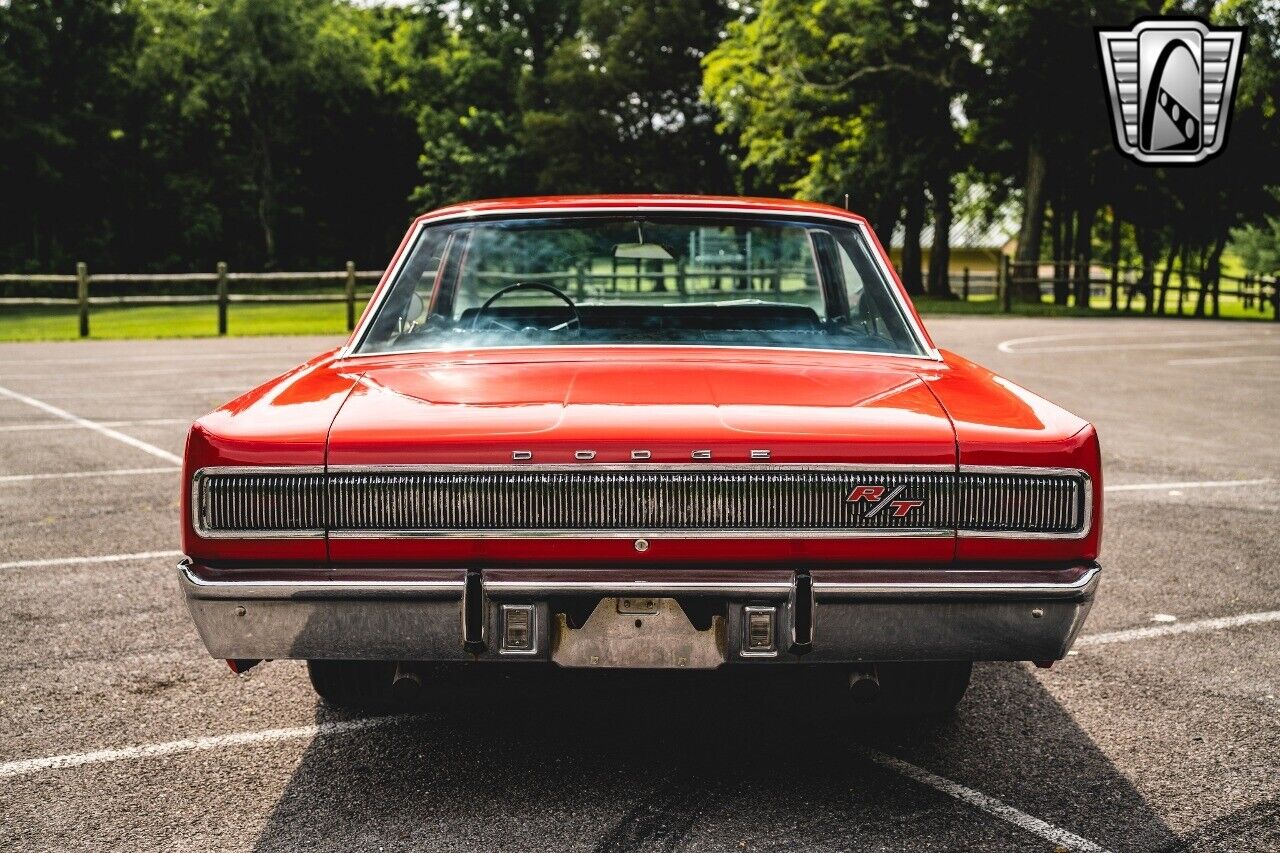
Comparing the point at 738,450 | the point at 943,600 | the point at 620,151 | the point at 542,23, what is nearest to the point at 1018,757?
the point at 943,600

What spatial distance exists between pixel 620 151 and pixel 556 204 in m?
Answer: 48.8

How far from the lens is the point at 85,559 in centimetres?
599

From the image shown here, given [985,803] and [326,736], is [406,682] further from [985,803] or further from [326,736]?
[985,803]

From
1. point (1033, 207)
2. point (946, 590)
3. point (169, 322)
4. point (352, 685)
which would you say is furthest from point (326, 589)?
point (1033, 207)

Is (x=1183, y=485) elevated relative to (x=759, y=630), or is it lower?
lower

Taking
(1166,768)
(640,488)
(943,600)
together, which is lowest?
(1166,768)

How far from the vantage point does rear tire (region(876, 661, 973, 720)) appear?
378cm

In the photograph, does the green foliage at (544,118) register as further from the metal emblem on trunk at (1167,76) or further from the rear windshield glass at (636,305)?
the rear windshield glass at (636,305)

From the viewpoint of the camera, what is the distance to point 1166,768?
141 inches

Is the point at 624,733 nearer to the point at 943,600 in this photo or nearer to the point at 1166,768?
the point at 943,600

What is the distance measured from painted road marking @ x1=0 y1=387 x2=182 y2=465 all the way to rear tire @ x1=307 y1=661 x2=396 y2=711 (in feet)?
16.7

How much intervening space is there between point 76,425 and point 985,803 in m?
9.02

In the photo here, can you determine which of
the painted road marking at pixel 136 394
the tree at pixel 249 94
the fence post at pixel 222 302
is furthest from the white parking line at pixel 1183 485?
the tree at pixel 249 94

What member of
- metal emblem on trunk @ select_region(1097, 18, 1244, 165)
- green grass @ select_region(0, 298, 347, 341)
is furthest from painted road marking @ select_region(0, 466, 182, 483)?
metal emblem on trunk @ select_region(1097, 18, 1244, 165)
